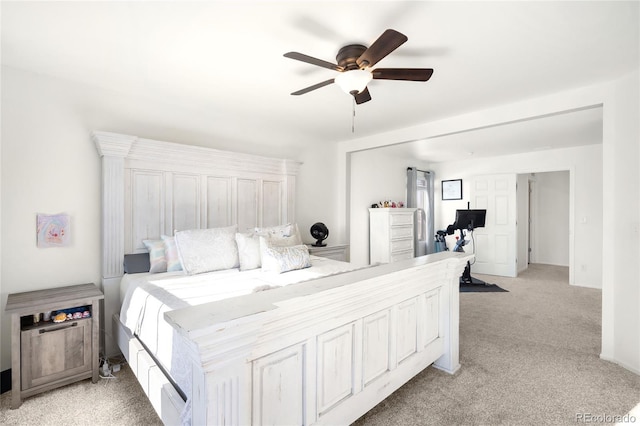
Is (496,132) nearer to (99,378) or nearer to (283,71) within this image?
(283,71)

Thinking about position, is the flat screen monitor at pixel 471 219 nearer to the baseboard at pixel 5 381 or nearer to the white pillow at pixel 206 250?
the white pillow at pixel 206 250

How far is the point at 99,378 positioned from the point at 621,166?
4.70 meters

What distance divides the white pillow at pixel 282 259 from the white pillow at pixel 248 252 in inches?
5.5

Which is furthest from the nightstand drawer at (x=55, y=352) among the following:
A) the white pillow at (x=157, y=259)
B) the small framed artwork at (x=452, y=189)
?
the small framed artwork at (x=452, y=189)

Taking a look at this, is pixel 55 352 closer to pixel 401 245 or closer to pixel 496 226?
pixel 401 245

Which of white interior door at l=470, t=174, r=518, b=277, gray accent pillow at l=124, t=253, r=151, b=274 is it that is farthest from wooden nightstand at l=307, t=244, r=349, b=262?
white interior door at l=470, t=174, r=518, b=277

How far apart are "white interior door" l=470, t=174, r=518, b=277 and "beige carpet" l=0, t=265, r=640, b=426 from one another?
9.51 ft

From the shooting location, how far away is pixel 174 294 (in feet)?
6.37

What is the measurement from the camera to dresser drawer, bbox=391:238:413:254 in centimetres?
531

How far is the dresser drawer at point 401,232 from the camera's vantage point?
535 cm

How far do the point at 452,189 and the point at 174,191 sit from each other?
6026mm

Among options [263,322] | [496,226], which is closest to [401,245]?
[496,226]

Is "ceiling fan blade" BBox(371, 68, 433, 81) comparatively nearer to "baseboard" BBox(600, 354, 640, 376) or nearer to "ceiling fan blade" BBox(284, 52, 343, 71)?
"ceiling fan blade" BBox(284, 52, 343, 71)

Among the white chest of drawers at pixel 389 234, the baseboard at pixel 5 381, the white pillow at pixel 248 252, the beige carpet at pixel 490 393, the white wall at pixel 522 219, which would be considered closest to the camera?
the beige carpet at pixel 490 393
